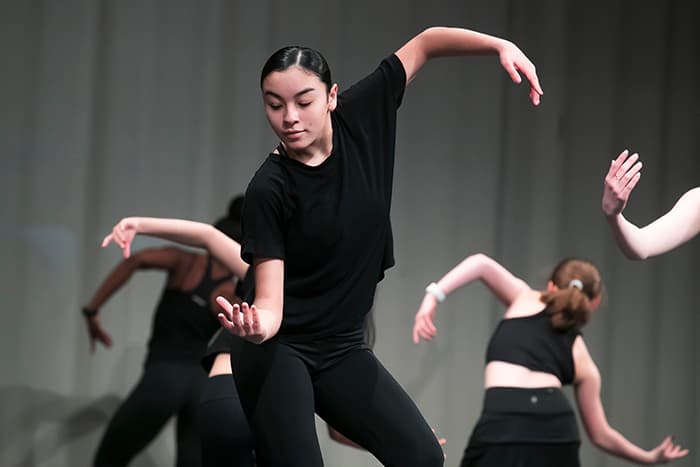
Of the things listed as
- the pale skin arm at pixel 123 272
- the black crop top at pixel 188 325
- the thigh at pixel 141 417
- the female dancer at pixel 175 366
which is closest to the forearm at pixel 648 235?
the female dancer at pixel 175 366

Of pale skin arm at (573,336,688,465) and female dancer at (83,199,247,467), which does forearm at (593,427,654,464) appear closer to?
pale skin arm at (573,336,688,465)

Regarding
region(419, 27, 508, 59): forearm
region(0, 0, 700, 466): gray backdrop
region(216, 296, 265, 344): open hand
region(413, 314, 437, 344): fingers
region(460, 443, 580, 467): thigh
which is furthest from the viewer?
region(0, 0, 700, 466): gray backdrop

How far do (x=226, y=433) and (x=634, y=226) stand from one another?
1.15 meters

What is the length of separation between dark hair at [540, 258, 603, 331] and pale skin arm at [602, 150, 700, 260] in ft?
4.07

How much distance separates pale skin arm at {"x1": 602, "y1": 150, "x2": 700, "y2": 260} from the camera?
2.19 meters

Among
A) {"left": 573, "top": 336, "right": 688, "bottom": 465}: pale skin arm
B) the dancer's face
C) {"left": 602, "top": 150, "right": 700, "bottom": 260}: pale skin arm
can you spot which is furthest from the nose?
{"left": 573, "top": 336, "right": 688, "bottom": 465}: pale skin arm

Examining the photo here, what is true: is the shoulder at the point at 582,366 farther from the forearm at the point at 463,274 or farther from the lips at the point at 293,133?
the lips at the point at 293,133

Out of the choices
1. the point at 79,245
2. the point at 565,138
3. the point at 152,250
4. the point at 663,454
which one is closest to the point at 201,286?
the point at 152,250

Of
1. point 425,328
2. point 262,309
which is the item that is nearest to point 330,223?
point 262,309

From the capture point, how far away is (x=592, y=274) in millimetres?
3791

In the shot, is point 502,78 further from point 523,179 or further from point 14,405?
point 14,405

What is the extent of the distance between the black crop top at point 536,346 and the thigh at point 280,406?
1.75m

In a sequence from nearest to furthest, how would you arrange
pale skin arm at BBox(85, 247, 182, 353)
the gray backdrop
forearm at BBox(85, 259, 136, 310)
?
pale skin arm at BBox(85, 247, 182, 353) → forearm at BBox(85, 259, 136, 310) → the gray backdrop

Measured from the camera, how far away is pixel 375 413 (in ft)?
6.72
